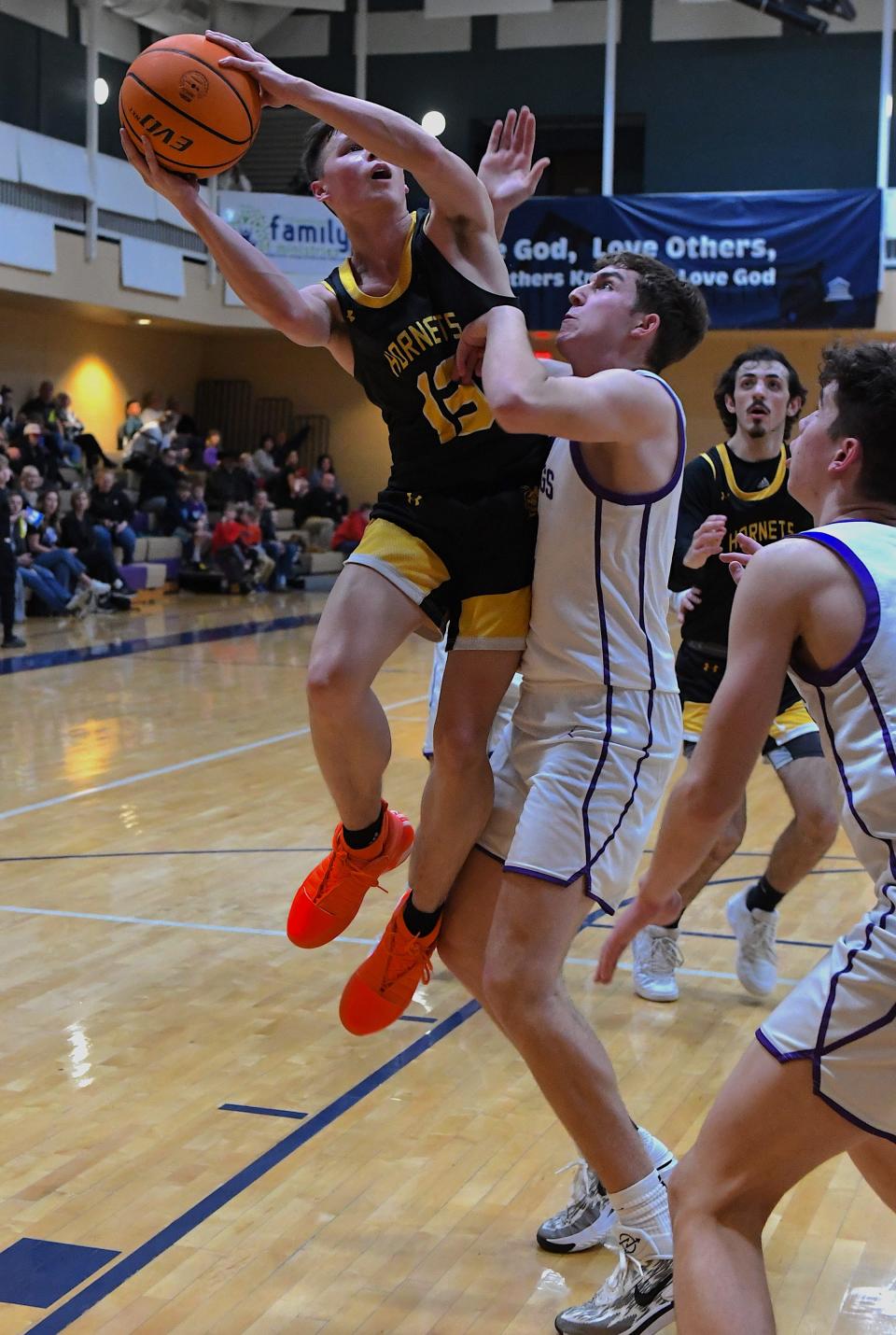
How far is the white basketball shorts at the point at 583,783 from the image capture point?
2955 millimetres

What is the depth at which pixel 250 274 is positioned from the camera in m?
3.43

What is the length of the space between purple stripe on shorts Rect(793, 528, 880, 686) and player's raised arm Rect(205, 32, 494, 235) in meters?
1.34

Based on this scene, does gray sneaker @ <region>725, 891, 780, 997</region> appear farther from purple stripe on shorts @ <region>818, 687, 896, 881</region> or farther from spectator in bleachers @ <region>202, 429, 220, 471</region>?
spectator in bleachers @ <region>202, 429, 220, 471</region>

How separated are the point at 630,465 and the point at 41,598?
43.2ft

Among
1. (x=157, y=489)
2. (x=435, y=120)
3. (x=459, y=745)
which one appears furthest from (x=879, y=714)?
(x=435, y=120)

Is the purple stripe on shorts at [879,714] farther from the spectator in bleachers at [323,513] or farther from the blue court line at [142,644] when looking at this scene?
the spectator in bleachers at [323,513]

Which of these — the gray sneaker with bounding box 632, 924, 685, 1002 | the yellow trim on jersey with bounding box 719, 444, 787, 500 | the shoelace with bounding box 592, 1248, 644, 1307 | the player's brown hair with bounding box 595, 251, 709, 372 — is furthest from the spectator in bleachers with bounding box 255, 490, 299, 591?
the shoelace with bounding box 592, 1248, 644, 1307

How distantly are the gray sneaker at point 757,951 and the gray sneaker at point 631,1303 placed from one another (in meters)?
2.06

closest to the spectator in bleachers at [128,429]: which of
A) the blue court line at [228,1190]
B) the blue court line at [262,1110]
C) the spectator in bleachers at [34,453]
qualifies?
the spectator in bleachers at [34,453]

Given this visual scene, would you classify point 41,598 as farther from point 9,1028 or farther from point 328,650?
point 328,650

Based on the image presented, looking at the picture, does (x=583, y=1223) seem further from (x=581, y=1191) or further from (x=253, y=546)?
(x=253, y=546)

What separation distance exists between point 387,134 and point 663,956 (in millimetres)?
2809

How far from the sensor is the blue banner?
60.3ft

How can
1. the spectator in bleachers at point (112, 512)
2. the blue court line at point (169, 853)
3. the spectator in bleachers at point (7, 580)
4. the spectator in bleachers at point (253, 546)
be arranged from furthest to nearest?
1. the spectator in bleachers at point (253, 546)
2. the spectator in bleachers at point (112, 512)
3. the spectator in bleachers at point (7, 580)
4. the blue court line at point (169, 853)
